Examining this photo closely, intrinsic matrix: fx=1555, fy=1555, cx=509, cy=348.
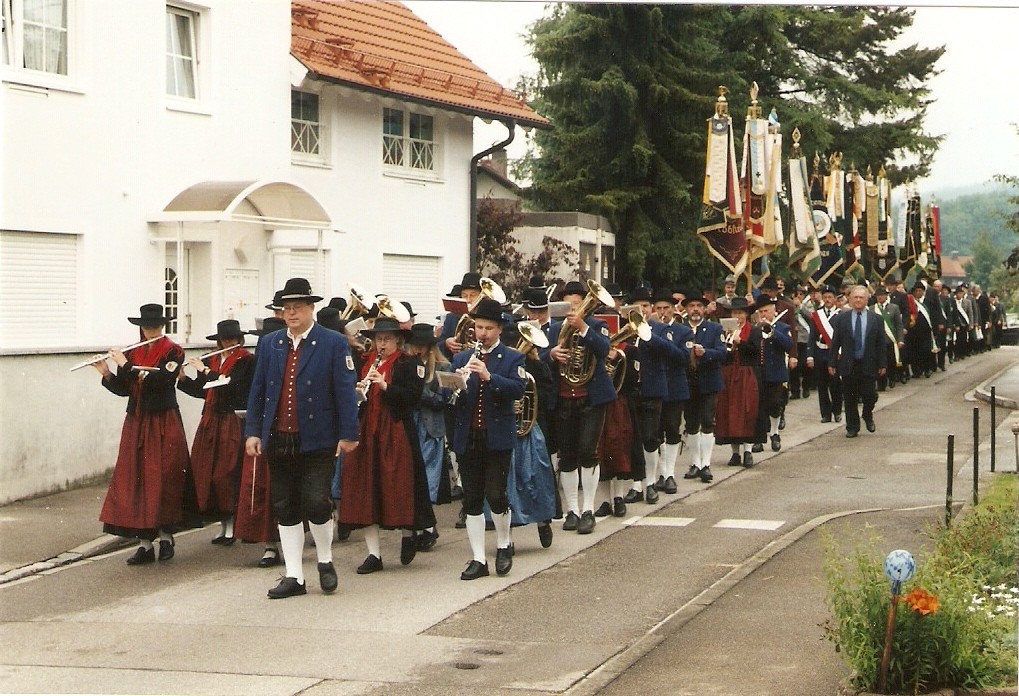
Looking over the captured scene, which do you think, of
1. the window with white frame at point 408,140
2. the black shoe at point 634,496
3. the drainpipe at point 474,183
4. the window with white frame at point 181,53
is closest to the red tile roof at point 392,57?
the drainpipe at point 474,183

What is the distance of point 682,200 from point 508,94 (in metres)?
6.32

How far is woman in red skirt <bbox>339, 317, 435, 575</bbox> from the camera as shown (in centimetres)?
1072

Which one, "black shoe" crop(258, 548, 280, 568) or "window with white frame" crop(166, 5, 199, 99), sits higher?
"window with white frame" crop(166, 5, 199, 99)

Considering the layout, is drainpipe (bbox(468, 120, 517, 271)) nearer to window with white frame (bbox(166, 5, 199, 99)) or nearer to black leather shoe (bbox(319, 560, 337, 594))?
window with white frame (bbox(166, 5, 199, 99))

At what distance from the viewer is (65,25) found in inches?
619

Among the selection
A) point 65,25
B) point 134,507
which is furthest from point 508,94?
point 134,507

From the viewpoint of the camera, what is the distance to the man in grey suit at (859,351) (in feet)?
66.8

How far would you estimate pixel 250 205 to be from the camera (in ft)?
59.8

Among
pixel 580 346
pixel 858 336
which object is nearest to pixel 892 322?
pixel 858 336

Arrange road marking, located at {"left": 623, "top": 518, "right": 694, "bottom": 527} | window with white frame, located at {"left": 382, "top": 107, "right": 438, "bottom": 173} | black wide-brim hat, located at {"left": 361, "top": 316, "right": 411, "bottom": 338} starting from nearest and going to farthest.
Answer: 1. black wide-brim hat, located at {"left": 361, "top": 316, "right": 411, "bottom": 338}
2. road marking, located at {"left": 623, "top": 518, "right": 694, "bottom": 527}
3. window with white frame, located at {"left": 382, "top": 107, "right": 438, "bottom": 173}

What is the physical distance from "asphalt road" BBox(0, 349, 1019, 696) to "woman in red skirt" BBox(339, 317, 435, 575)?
388 millimetres

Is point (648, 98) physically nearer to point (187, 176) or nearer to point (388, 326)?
point (187, 176)

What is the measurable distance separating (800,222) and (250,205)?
12.7 meters

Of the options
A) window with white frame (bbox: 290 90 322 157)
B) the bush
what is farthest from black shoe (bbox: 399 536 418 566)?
window with white frame (bbox: 290 90 322 157)
